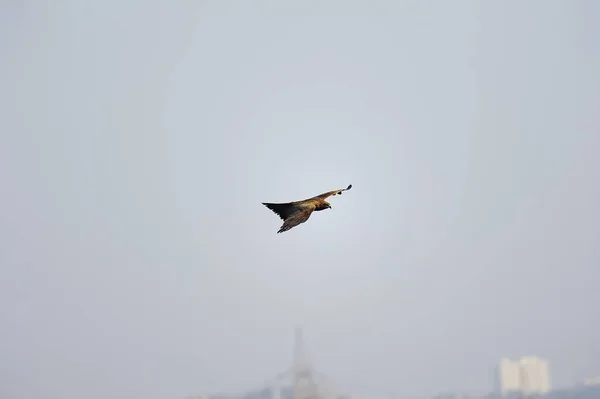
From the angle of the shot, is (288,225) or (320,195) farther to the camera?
(320,195)

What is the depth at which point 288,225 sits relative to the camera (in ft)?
215

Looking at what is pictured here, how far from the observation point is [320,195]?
69.7 m

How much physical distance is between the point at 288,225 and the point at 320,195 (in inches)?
203
